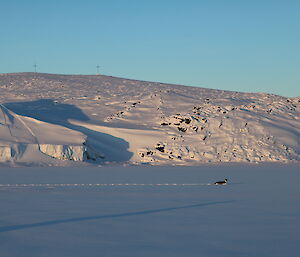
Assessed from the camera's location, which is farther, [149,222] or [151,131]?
[151,131]

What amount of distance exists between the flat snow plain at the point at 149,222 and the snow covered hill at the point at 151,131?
72.6 feet

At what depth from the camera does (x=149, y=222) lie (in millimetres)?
10281

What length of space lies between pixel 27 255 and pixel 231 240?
3.40 metres

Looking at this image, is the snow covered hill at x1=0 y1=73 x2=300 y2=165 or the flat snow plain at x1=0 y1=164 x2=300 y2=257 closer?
the flat snow plain at x1=0 y1=164 x2=300 y2=257

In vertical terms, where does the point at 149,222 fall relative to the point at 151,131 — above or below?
above

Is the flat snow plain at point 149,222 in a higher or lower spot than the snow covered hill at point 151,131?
higher

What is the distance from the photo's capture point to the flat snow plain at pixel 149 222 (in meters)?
7.75

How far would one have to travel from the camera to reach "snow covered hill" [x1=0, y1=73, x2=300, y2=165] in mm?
39250

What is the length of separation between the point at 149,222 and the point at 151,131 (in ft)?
119

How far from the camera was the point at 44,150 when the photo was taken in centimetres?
3772

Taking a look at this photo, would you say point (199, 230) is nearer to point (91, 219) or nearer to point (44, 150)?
point (91, 219)

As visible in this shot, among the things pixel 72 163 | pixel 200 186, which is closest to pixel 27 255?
pixel 200 186

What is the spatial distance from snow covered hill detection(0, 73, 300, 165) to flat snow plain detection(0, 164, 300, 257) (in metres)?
22.1

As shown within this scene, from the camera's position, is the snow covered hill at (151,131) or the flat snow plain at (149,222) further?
the snow covered hill at (151,131)
